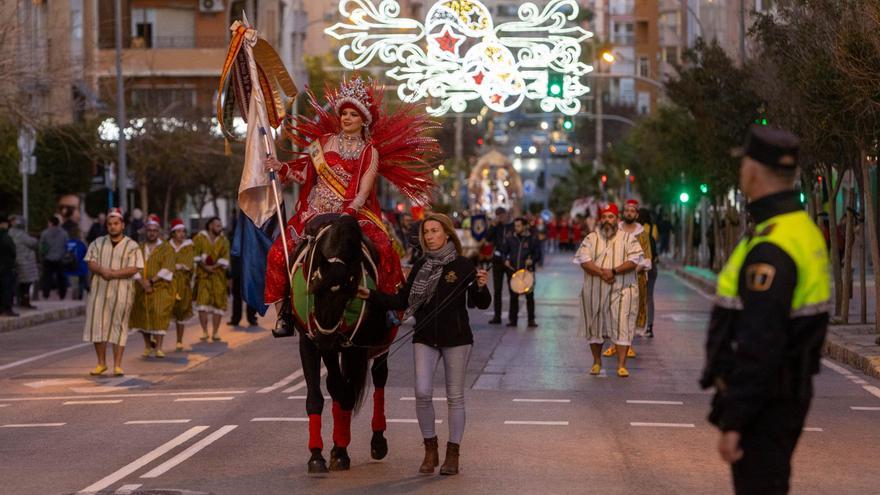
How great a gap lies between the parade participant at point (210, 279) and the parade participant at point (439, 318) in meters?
13.5

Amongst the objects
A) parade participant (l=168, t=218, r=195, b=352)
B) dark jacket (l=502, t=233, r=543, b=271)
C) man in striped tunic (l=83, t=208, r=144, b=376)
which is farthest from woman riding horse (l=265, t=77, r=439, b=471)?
dark jacket (l=502, t=233, r=543, b=271)

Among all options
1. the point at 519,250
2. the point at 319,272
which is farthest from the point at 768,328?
the point at 519,250

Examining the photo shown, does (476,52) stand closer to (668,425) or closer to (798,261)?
(668,425)

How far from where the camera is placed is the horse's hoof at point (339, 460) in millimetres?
12078

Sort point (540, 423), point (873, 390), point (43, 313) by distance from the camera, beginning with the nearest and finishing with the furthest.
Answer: point (540, 423) < point (873, 390) < point (43, 313)

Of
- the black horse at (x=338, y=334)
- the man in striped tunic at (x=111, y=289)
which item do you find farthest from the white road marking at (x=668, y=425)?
the man in striped tunic at (x=111, y=289)

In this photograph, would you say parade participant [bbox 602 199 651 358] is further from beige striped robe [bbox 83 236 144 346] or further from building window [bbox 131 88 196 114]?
building window [bbox 131 88 196 114]

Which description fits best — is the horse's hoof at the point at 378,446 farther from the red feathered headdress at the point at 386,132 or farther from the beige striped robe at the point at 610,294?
the beige striped robe at the point at 610,294

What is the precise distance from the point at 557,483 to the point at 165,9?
2507 inches

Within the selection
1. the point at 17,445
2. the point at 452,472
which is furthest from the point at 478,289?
the point at 17,445

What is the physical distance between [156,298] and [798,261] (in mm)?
15805

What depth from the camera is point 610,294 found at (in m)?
19.5

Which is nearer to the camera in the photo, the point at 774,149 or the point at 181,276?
the point at 774,149

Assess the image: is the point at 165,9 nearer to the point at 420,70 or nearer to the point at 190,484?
the point at 420,70
